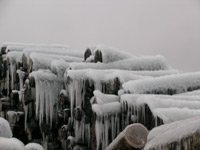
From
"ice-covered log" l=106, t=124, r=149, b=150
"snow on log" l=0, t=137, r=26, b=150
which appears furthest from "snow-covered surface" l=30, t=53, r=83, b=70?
"snow on log" l=0, t=137, r=26, b=150

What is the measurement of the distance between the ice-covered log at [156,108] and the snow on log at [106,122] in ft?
A: 0.74

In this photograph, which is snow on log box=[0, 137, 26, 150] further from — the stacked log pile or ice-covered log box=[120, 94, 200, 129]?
ice-covered log box=[120, 94, 200, 129]

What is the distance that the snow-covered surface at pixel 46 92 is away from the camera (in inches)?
342

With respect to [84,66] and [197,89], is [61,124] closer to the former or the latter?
[84,66]

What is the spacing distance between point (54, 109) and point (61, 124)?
18.1 inches

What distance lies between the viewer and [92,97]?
674 cm

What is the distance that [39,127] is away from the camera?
9.16 meters

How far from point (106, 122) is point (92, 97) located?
70 cm

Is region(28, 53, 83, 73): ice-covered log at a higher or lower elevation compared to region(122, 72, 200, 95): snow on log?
higher

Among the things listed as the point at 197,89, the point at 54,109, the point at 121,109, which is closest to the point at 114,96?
the point at 121,109

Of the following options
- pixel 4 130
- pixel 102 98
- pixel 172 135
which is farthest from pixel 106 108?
pixel 172 135

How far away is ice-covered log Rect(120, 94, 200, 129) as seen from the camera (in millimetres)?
4480

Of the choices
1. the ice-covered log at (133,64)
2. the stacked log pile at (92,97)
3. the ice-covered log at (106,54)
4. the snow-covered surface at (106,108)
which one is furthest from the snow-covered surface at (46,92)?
the snow-covered surface at (106,108)

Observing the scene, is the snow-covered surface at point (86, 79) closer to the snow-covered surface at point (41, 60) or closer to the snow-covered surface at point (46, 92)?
the snow-covered surface at point (46, 92)
